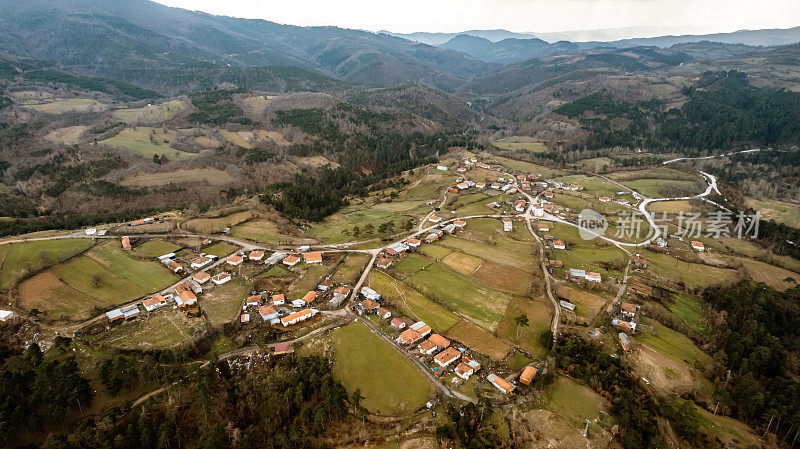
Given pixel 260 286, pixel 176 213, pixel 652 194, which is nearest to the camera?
pixel 260 286

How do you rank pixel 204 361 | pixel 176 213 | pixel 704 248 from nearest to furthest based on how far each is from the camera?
→ pixel 204 361 < pixel 704 248 < pixel 176 213

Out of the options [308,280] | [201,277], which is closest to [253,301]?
[308,280]

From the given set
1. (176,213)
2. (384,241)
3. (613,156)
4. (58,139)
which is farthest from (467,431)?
(58,139)

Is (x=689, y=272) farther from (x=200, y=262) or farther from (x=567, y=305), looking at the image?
(x=200, y=262)

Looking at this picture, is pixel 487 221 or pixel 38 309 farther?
pixel 487 221

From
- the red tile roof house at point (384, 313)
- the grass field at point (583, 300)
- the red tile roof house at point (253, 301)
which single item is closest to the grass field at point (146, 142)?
the red tile roof house at point (253, 301)

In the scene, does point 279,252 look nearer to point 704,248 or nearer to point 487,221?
point 487,221
